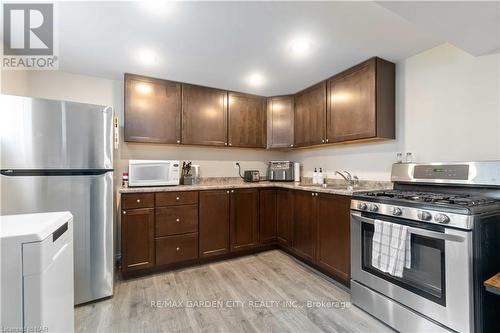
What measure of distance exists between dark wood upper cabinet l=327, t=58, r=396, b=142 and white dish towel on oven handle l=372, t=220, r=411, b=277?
1019 mm

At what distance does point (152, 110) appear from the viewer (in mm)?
2824

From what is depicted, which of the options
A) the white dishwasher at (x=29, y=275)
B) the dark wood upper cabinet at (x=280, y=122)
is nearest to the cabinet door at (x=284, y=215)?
the dark wood upper cabinet at (x=280, y=122)

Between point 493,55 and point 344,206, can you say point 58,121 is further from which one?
point 493,55

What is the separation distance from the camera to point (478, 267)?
132 centimetres

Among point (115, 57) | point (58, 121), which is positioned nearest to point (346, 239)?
point (58, 121)

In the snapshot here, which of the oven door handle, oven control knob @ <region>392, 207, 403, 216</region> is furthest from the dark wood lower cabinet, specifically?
the oven door handle

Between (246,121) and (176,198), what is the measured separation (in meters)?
1.57

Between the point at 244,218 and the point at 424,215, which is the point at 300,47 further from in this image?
the point at 244,218

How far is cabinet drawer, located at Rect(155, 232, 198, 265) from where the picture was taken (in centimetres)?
255

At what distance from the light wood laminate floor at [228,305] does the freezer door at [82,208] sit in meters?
0.24

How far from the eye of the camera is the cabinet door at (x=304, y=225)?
2590mm

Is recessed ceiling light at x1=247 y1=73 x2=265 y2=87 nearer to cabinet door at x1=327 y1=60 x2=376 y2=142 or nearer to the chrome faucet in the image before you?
cabinet door at x1=327 y1=60 x2=376 y2=142

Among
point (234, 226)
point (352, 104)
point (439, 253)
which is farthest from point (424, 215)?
point (234, 226)

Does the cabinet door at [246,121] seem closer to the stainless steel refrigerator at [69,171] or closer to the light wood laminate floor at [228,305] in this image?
the stainless steel refrigerator at [69,171]
